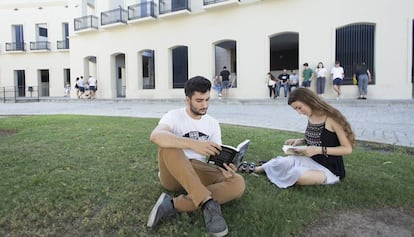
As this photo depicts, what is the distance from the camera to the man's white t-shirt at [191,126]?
3.20 m

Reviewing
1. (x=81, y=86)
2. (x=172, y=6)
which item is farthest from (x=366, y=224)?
(x=81, y=86)

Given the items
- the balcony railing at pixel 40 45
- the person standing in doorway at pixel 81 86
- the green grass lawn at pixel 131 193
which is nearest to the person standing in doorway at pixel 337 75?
the green grass lawn at pixel 131 193

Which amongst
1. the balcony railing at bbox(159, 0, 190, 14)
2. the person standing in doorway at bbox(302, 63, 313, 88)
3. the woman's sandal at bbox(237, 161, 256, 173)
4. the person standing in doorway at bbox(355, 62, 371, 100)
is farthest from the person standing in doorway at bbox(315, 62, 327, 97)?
the woman's sandal at bbox(237, 161, 256, 173)

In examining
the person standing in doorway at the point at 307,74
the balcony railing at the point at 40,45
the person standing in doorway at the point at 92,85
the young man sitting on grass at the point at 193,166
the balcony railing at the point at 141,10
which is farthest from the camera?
the balcony railing at the point at 40,45

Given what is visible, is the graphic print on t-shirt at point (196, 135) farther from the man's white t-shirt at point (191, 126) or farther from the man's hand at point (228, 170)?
the man's hand at point (228, 170)

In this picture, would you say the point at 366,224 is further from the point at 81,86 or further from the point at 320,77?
the point at 81,86

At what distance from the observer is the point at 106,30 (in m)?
24.9

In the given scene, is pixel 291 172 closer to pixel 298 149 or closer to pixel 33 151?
pixel 298 149

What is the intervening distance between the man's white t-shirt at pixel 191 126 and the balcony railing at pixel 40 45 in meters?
33.8

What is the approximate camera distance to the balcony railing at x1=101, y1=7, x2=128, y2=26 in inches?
926

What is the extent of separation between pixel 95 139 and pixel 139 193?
3099 millimetres

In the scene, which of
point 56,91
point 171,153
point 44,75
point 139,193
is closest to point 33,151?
point 139,193

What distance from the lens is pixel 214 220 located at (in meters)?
2.80

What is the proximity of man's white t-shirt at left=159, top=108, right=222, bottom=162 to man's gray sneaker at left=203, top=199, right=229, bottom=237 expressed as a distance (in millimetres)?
528
